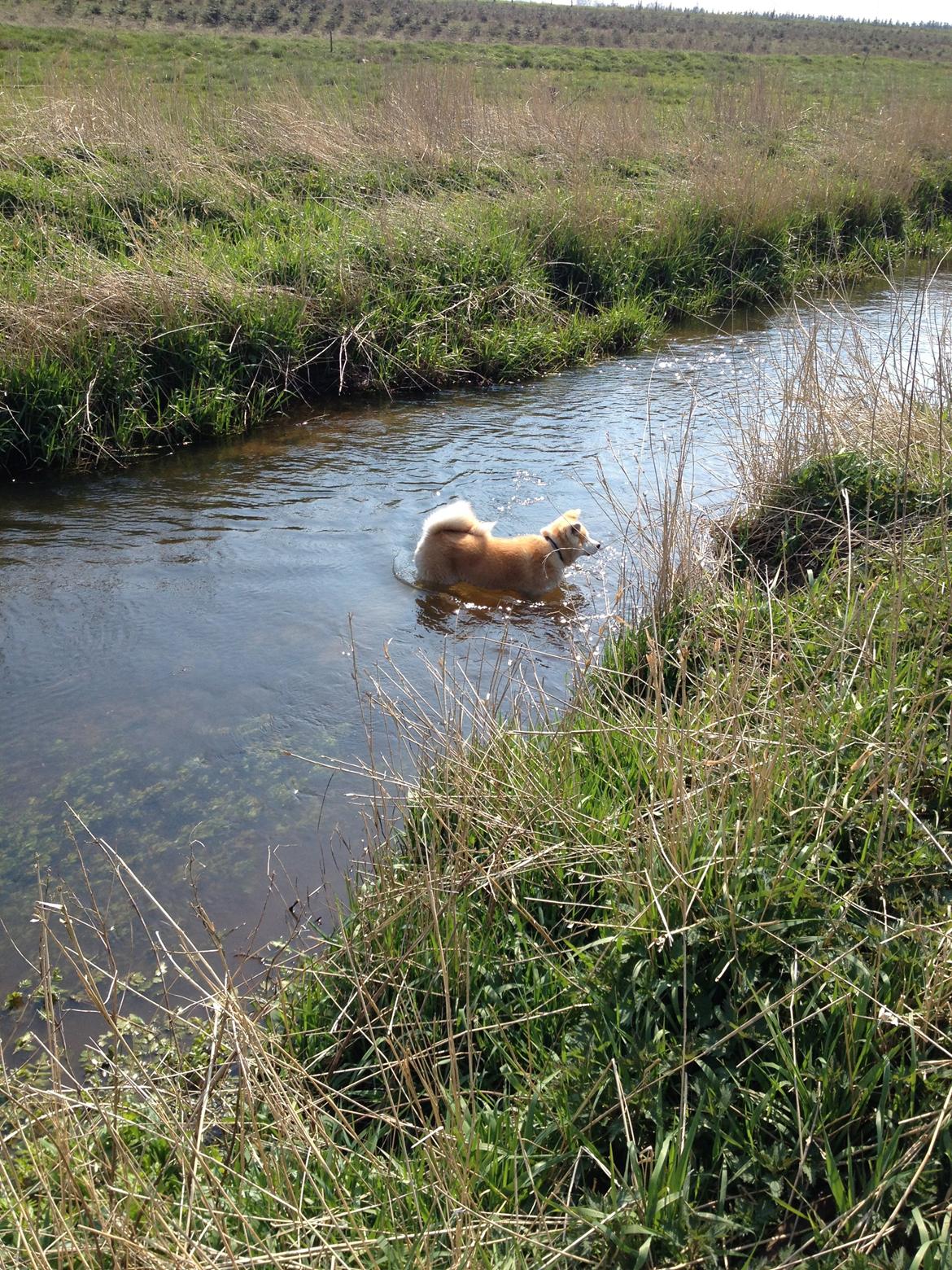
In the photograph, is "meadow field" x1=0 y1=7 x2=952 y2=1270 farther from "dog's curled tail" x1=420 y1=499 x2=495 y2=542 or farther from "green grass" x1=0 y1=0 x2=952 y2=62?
"green grass" x1=0 y1=0 x2=952 y2=62

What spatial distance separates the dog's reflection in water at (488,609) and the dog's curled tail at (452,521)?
365mm

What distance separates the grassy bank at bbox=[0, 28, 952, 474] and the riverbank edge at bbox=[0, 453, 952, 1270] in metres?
5.14

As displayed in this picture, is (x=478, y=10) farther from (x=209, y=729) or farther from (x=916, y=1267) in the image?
(x=916, y=1267)

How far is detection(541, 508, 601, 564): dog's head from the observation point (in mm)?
5887

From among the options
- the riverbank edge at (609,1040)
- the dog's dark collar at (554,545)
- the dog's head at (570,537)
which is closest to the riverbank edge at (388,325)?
the dog's head at (570,537)

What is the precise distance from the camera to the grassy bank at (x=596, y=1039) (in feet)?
6.50

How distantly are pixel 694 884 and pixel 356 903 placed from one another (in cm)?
107

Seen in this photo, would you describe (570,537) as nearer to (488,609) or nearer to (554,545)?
(554,545)

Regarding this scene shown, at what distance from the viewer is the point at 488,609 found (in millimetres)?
5980

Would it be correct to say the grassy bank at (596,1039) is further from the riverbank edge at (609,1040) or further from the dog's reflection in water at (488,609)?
the dog's reflection in water at (488,609)

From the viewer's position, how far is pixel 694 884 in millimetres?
2545

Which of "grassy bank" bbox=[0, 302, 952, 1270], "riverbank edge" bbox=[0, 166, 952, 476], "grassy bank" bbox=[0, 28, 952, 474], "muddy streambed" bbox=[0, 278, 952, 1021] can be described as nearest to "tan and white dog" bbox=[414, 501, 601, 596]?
"muddy streambed" bbox=[0, 278, 952, 1021]

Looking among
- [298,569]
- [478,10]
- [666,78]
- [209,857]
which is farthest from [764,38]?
[209,857]

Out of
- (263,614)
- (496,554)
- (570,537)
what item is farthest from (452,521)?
(263,614)
